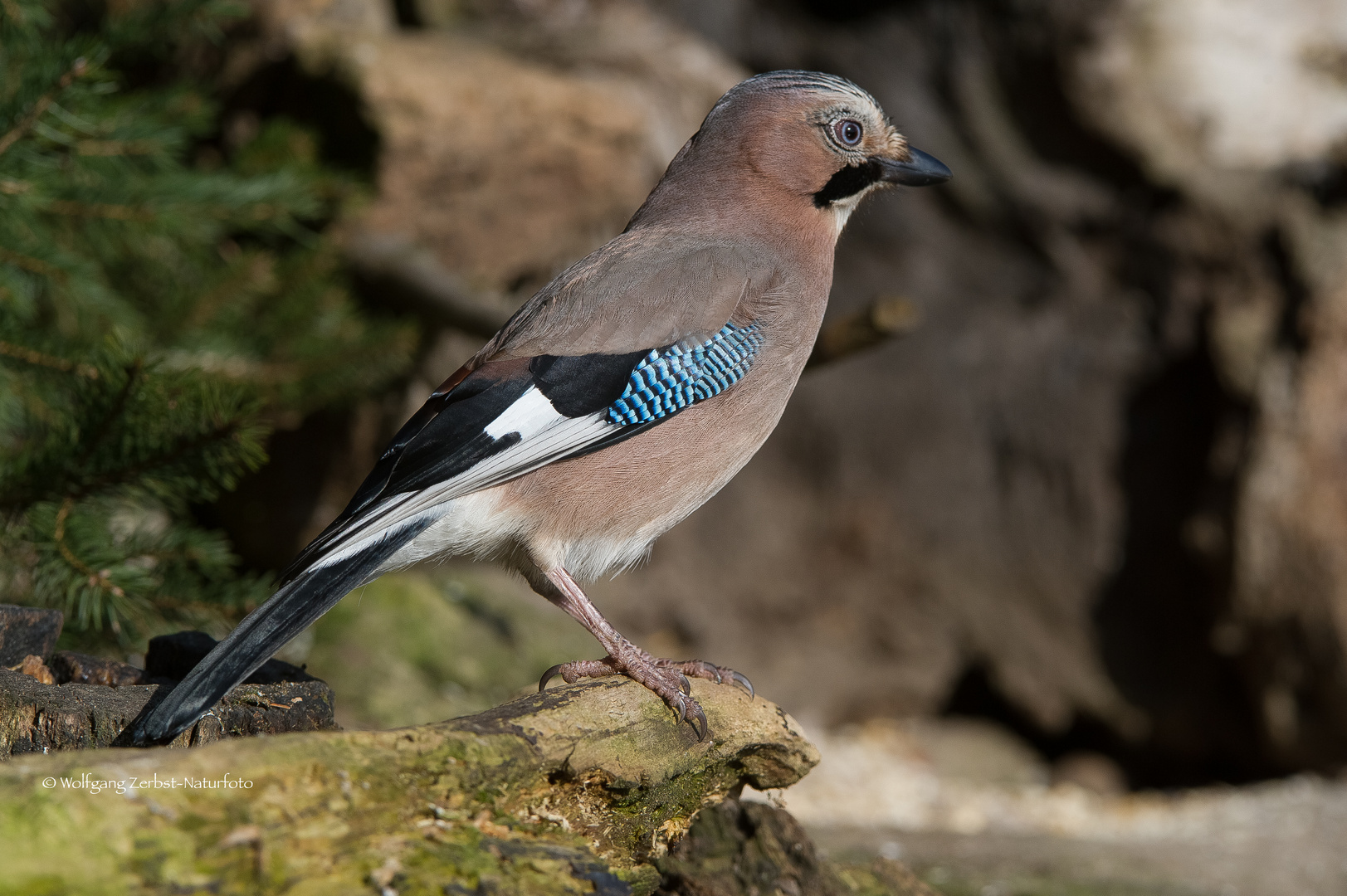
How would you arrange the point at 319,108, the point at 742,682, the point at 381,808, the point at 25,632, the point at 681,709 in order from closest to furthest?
the point at 381,808
the point at 25,632
the point at 681,709
the point at 742,682
the point at 319,108

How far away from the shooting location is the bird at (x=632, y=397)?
2.88 meters

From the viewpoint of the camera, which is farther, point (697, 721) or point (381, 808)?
→ point (697, 721)

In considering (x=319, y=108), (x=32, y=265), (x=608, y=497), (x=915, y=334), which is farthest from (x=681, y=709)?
(x=915, y=334)

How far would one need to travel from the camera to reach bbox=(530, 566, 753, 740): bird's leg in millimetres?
2777

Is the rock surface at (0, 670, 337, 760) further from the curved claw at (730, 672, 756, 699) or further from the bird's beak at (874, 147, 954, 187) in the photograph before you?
the bird's beak at (874, 147, 954, 187)

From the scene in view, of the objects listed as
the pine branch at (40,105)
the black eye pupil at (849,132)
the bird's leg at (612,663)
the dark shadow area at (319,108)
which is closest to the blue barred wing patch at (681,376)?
the bird's leg at (612,663)

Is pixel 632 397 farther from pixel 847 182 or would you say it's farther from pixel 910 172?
pixel 910 172

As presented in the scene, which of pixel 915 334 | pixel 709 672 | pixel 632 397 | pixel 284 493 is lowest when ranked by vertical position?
pixel 284 493

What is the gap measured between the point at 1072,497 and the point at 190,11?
19.2 ft

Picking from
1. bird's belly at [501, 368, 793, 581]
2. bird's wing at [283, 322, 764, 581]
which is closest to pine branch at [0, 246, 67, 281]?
bird's wing at [283, 322, 764, 581]

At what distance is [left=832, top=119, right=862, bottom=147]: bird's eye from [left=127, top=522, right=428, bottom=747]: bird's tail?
6.16 ft

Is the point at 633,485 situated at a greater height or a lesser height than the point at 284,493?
greater

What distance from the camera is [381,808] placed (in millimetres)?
2012

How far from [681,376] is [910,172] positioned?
1143 mm
